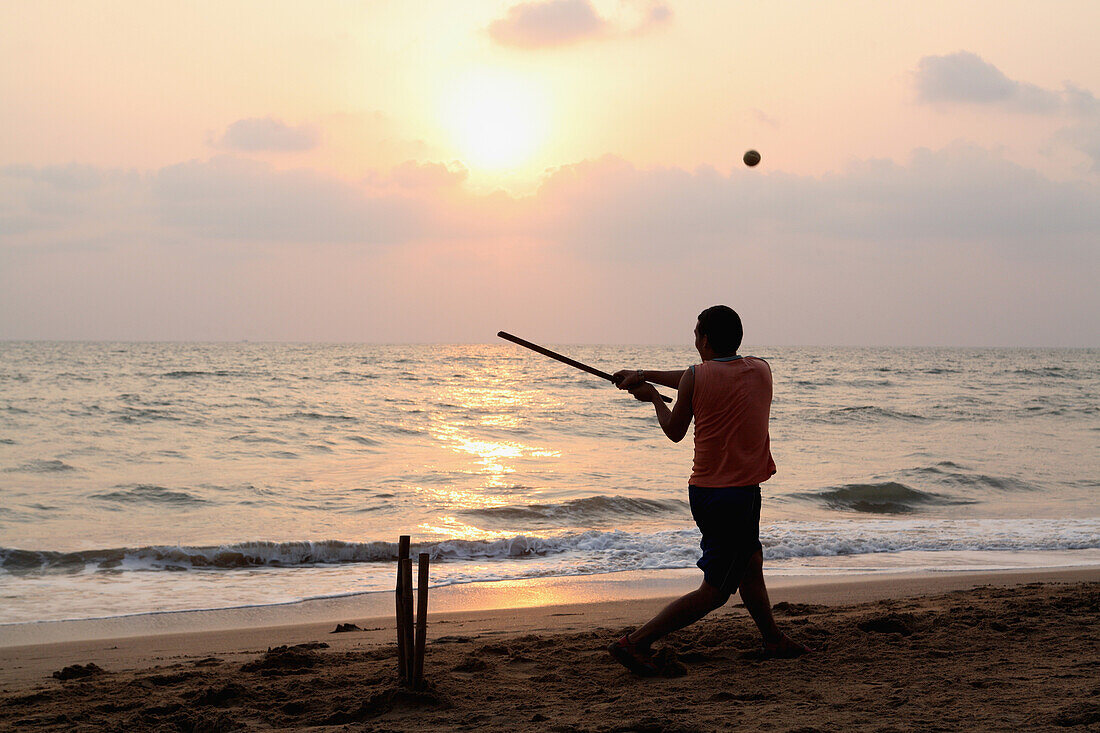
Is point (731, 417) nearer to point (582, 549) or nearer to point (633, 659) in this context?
point (633, 659)

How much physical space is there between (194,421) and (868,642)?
17.4 metres

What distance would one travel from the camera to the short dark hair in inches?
157

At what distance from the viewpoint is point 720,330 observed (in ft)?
13.1

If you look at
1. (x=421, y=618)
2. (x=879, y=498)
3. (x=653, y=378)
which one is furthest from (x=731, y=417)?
(x=879, y=498)

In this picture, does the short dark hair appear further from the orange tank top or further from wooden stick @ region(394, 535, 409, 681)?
wooden stick @ region(394, 535, 409, 681)

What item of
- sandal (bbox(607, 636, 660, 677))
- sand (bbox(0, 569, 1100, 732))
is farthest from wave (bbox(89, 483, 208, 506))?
sandal (bbox(607, 636, 660, 677))

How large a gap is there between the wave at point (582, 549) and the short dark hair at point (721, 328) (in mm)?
4875

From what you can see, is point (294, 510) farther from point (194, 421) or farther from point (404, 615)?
point (194, 421)

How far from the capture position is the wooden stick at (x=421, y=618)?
3666 mm

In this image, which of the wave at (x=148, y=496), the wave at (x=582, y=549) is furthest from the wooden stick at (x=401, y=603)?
the wave at (x=148, y=496)

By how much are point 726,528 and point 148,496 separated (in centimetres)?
970

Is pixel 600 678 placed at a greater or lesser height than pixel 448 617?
greater

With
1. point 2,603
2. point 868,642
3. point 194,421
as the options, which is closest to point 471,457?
point 194,421

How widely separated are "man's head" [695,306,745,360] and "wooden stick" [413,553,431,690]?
1.51 meters
